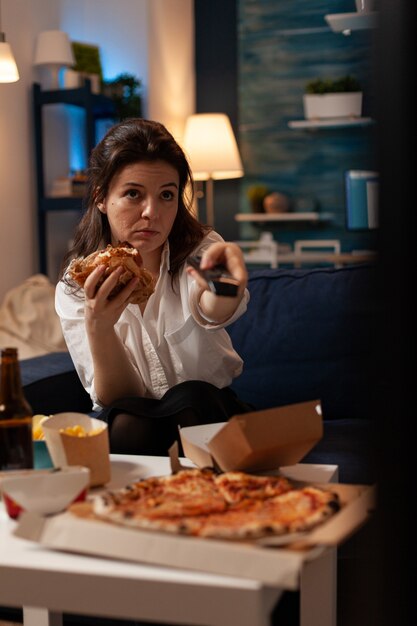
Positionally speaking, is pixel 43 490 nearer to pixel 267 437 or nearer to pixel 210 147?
pixel 267 437

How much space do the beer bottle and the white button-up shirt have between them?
66cm

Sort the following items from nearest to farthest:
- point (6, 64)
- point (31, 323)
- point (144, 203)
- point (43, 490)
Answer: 1. point (43, 490)
2. point (144, 203)
3. point (6, 64)
4. point (31, 323)

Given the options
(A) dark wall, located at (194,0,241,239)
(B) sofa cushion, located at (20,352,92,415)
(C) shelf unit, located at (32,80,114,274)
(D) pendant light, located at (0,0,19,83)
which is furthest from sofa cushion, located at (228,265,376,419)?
(A) dark wall, located at (194,0,241,239)

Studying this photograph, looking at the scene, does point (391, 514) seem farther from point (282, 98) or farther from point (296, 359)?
point (282, 98)

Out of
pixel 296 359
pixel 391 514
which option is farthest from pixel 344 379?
pixel 391 514

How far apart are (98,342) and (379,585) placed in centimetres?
124

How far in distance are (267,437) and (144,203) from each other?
0.76 m

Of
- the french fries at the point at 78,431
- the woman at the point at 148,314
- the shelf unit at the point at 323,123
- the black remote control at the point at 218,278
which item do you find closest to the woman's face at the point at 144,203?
the woman at the point at 148,314

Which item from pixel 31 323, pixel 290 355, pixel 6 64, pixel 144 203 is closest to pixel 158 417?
pixel 144 203

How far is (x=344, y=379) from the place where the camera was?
7.12 feet

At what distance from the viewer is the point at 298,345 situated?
2191mm

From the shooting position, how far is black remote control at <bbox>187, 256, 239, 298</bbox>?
1.02 m

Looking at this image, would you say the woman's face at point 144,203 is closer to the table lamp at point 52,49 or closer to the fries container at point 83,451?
the fries container at point 83,451

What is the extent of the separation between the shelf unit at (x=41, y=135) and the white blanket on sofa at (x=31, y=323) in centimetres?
75
